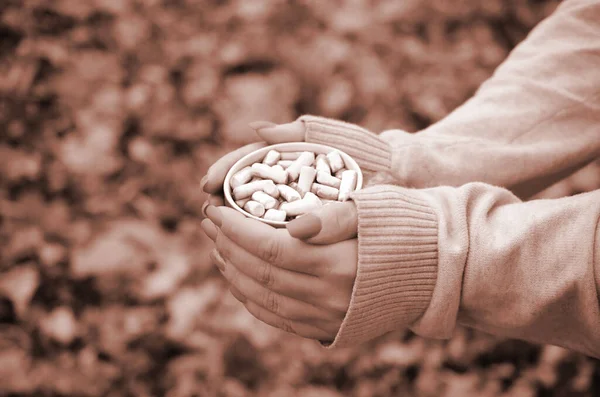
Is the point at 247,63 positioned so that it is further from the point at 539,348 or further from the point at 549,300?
the point at 549,300

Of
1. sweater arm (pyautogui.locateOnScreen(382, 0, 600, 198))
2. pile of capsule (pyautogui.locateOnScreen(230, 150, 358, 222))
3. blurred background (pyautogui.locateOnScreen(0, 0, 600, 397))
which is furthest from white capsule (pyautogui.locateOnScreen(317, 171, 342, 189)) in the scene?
blurred background (pyautogui.locateOnScreen(0, 0, 600, 397))

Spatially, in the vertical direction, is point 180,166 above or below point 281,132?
below

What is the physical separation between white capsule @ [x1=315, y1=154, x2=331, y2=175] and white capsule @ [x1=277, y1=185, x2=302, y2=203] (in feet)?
0.16

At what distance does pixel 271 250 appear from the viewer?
52cm

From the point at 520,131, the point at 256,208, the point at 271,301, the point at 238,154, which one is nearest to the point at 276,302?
the point at 271,301

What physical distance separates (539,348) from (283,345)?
0.56 m

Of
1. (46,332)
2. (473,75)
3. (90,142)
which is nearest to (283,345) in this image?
(46,332)

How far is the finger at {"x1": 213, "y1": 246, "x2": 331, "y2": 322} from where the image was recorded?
547 mm

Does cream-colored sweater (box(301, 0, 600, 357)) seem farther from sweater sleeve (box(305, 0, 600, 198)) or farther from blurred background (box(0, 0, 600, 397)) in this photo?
blurred background (box(0, 0, 600, 397))

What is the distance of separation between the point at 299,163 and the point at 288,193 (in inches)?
2.2

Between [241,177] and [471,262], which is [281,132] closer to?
[241,177]

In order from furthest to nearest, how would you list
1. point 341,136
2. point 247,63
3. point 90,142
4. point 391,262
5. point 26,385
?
point 247,63 → point 90,142 → point 26,385 → point 341,136 → point 391,262

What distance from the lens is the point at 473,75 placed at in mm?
1568

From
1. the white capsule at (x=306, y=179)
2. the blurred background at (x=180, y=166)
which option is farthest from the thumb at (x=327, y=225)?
the blurred background at (x=180, y=166)
